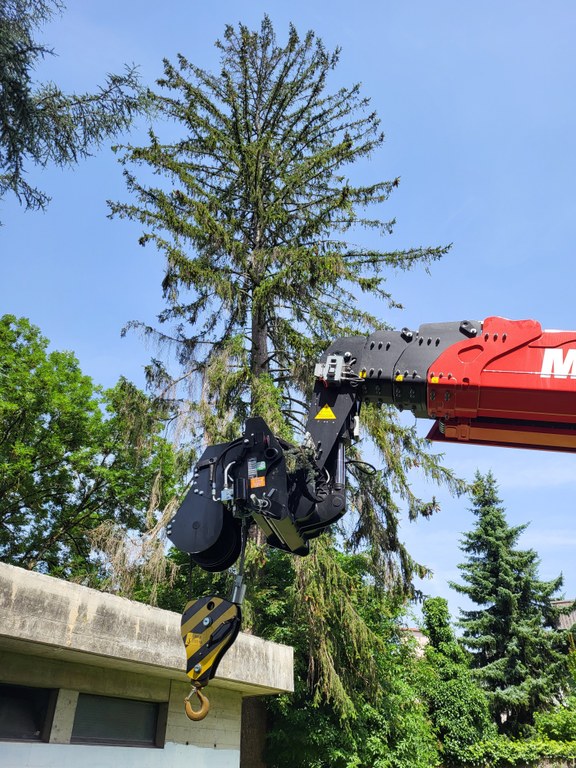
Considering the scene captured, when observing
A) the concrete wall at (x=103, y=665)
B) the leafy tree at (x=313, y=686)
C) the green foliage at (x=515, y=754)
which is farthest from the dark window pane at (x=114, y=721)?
the green foliage at (x=515, y=754)

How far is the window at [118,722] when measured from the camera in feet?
24.3

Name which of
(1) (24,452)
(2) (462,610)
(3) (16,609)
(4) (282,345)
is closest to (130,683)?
(3) (16,609)

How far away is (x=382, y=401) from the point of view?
450 centimetres

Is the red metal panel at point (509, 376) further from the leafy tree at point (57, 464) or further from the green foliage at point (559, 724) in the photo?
the green foliage at point (559, 724)

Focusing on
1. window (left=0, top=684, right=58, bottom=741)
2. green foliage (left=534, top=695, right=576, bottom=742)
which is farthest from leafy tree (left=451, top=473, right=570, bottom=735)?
window (left=0, top=684, right=58, bottom=741)

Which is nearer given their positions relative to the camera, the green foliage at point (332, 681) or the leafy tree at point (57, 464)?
the green foliage at point (332, 681)

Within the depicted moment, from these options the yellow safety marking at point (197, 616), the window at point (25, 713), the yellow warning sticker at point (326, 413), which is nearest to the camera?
the yellow safety marking at point (197, 616)

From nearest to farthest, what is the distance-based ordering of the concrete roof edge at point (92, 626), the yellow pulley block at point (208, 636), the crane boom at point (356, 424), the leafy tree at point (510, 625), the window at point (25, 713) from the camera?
1. the yellow pulley block at point (208, 636)
2. the crane boom at point (356, 424)
3. the concrete roof edge at point (92, 626)
4. the window at point (25, 713)
5. the leafy tree at point (510, 625)

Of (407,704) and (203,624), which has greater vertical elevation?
(407,704)

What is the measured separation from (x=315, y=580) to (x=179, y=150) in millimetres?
10581

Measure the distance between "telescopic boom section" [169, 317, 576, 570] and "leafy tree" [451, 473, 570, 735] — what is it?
23.6m

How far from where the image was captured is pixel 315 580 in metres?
11.8

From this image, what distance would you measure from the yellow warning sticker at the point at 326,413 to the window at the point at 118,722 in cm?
512

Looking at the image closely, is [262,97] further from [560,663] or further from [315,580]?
[560,663]
